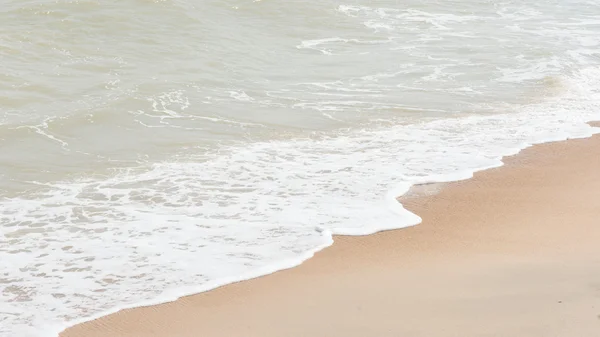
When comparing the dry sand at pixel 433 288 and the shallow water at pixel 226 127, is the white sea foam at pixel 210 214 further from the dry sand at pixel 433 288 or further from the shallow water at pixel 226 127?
the dry sand at pixel 433 288

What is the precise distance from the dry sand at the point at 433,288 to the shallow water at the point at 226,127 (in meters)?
0.21

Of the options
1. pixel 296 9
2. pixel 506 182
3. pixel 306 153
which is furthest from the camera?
pixel 296 9

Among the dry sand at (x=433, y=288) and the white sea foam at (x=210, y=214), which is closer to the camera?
the dry sand at (x=433, y=288)

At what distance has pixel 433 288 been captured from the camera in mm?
4594

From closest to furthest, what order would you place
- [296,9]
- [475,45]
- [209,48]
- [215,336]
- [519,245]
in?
1. [215,336]
2. [519,245]
3. [209,48]
4. [475,45]
5. [296,9]

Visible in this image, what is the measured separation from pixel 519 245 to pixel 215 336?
2.12 m

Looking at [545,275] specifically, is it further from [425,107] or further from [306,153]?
[425,107]

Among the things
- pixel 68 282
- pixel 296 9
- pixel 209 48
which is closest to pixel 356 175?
pixel 68 282

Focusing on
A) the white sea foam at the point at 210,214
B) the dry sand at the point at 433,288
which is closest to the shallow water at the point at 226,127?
the white sea foam at the point at 210,214

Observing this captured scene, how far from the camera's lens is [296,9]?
1587cm

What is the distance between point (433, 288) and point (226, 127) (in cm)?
422

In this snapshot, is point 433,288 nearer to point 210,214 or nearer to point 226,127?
point 210,214

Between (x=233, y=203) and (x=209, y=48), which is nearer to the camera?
(x=233, y=203)

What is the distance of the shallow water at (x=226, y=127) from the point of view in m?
5.12
